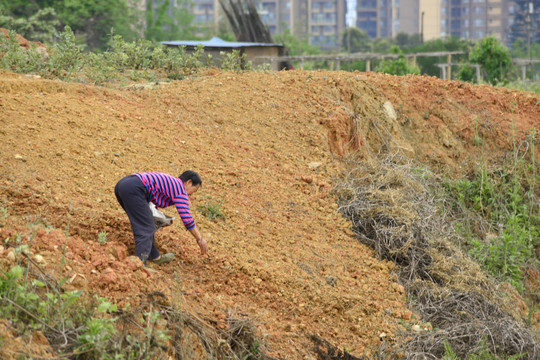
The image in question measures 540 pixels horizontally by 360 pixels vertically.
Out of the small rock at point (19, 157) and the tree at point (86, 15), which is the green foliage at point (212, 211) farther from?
the tree at point (86, 15)

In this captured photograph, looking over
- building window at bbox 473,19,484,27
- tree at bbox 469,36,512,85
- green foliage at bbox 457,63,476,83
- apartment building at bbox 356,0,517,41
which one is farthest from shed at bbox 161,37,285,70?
building window at bbox 473,19,484,27

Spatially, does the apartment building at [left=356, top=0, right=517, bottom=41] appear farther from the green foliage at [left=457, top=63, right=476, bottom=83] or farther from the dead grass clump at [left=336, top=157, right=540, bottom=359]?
the dead grass clump at [left=336, top=157, right=540, bottom=359]

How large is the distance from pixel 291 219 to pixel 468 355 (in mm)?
2142

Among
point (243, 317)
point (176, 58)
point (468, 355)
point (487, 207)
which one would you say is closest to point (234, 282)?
point (243, 317)

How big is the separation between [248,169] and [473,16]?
68.5 meters

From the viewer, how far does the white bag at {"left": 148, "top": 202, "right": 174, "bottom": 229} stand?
4886 millimetres

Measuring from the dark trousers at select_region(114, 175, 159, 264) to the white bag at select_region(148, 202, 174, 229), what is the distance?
0.08 meters

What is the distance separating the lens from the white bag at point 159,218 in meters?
4.89

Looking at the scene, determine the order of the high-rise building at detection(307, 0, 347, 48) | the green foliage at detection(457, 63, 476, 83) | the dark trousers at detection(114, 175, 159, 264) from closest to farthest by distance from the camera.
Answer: the dark trousers at detection(114, 175, 159, 264)
the green foliage at detection(457, 63, 476, 83)
the high-rise building at detection(307, 0, 347, 48)

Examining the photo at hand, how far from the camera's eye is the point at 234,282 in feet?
16.9

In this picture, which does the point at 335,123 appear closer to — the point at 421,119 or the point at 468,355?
the point at 421,119

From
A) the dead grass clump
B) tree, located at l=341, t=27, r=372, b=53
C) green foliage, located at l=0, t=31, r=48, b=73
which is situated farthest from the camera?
tree, located at l=341, t=27, r=372, b=53

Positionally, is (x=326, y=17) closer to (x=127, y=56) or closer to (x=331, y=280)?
(x=127, y=56)

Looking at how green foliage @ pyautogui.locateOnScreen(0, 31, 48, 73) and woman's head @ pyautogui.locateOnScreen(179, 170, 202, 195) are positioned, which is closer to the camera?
woman's head @ pyautogui.locateOnScreen(179, 170, 202, 195)
